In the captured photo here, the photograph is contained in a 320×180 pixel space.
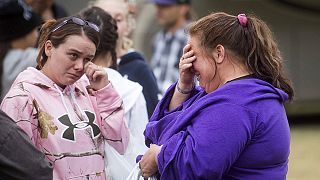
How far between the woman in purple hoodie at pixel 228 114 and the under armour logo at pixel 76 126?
1.11 feet

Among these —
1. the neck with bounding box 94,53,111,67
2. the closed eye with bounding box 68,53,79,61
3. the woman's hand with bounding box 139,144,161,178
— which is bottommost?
the woman's hand with bounding box 139,144,161,178

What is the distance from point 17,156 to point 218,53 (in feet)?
3.19

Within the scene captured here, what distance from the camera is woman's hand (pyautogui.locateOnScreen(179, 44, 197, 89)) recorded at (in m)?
3.53

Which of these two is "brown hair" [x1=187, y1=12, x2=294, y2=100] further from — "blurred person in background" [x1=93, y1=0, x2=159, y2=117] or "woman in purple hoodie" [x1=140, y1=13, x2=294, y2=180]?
"blurred person in background" [x1=93, y1=0, x2=159, y2=117]

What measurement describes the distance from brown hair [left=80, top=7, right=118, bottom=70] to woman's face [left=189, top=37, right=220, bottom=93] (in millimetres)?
1171

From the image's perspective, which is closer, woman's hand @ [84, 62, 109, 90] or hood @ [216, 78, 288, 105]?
hood @ [216, 78, 288, 105]

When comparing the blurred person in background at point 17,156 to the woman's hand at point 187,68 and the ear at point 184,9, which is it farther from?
the ear at point 184,9

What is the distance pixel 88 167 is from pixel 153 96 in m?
1.44

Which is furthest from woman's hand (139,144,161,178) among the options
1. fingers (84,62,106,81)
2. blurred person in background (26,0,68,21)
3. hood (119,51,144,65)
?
blurred person in background (26,0,68,21)

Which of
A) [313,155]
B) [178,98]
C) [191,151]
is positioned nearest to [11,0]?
[178,98]

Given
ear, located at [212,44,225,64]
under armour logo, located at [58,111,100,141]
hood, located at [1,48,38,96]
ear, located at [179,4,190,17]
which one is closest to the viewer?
ear, located at [212,44,225,64]

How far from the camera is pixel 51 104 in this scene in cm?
367

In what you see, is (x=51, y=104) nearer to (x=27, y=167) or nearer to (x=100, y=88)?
(x=100, y=88)

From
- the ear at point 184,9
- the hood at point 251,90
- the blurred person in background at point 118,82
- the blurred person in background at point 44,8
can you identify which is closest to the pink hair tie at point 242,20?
the hood at point 251,90
